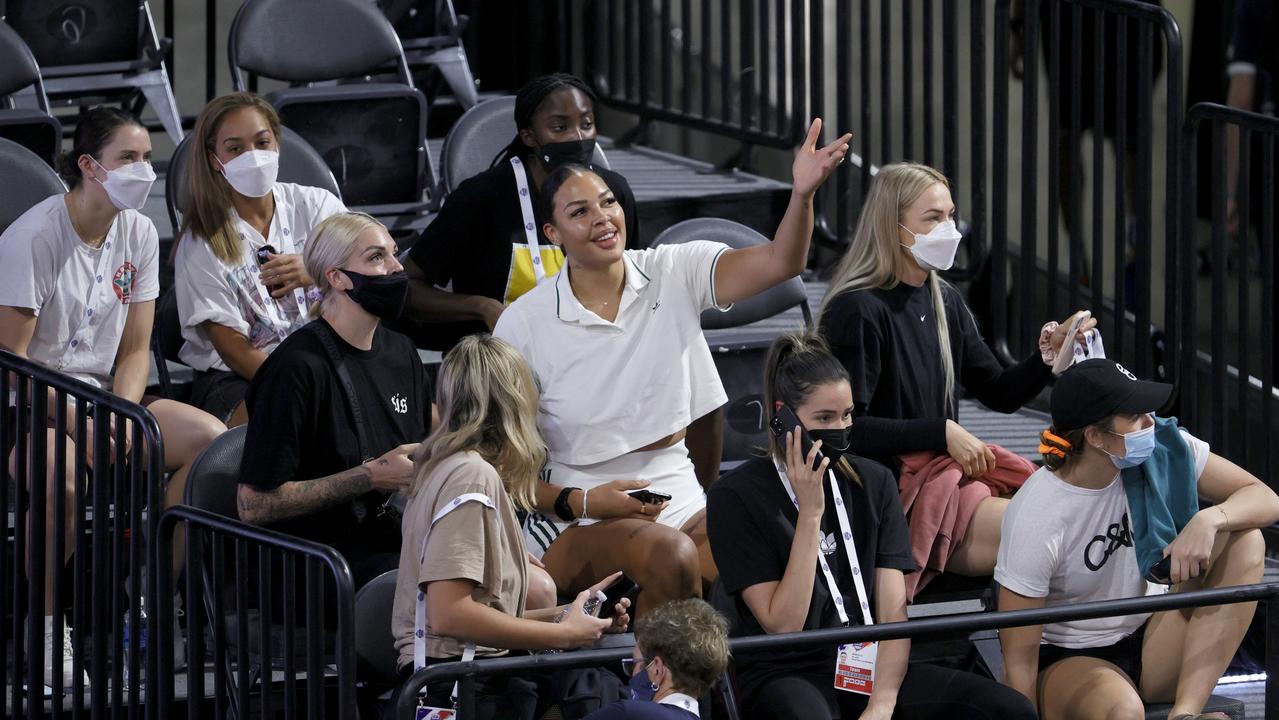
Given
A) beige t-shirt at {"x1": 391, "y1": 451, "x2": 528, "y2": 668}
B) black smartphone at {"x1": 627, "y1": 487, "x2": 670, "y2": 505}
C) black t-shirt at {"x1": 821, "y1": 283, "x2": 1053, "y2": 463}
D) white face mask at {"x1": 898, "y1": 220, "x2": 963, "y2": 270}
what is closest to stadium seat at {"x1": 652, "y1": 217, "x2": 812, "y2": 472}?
black t-shirt at {"x1": 821, "y1": 283, "x2": 1053, "y2": 463}

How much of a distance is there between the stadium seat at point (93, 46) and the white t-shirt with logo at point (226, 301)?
6.20 ft

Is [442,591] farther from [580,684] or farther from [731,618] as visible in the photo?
[731,618]

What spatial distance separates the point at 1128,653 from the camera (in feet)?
14.6

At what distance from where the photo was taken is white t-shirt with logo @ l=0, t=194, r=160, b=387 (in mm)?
4871

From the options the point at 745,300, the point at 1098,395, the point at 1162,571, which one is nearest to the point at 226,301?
the point at 745,300

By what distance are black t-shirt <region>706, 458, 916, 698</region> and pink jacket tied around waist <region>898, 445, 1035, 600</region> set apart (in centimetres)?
28

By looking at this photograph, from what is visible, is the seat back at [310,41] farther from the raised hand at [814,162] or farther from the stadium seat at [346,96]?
the raised hand at [814,162]

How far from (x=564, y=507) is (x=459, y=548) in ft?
2.13

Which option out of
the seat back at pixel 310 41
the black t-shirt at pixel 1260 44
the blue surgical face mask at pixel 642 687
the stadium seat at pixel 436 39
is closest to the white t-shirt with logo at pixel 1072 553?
the blue surgical face mask at pixel 642 687

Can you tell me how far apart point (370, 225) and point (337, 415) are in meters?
0.48

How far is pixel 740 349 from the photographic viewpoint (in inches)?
218

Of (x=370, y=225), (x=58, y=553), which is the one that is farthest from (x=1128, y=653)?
(x=58, y=553)

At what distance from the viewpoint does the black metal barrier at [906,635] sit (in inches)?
136

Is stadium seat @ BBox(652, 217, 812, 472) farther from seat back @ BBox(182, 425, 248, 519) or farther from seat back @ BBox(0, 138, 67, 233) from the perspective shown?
seat back @ BBox(0, 138, 67, 233)
